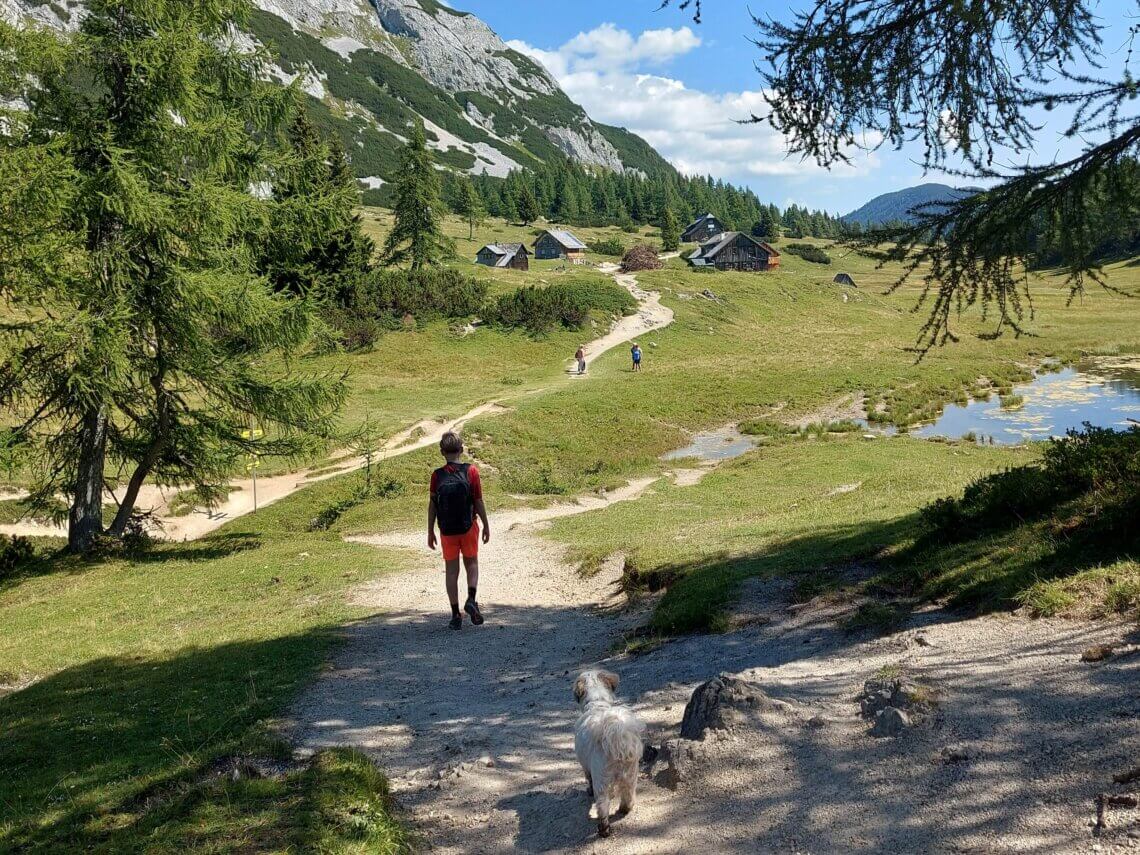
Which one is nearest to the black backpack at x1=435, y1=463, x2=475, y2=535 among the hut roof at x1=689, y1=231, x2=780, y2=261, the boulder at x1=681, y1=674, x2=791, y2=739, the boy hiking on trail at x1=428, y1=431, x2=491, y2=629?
the boy hiking on trail at x1=428, y1=431, x2=491, y2=629

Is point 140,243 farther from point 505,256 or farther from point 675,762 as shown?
point 505,256

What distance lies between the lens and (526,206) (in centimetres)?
13300

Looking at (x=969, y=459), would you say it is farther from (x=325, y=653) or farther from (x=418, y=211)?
(x=418, y=211)

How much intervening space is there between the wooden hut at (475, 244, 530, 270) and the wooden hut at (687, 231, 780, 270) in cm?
2383

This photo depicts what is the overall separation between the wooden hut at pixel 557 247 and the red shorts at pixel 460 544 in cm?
9638

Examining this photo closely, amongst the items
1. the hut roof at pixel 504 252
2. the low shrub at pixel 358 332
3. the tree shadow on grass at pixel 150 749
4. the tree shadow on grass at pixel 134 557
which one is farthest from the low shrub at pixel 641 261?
the tree shadow on grass at pixel 150 749

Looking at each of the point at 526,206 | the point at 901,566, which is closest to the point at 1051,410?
the point at 901,566

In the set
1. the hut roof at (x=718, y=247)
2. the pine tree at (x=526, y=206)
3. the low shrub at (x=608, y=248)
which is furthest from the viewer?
the pine tree at (x=526, y=206)

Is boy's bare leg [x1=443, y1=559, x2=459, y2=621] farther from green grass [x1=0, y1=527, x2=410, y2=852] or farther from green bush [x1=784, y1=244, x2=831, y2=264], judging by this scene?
green bush [x1=784, y1=244, x2=831, y2=264]

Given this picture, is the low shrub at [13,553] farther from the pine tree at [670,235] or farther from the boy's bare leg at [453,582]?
the pine tree at [670,235]

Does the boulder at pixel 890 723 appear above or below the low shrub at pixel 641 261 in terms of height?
below

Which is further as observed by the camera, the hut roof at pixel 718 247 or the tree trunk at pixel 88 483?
the hut roof at pixel 718 247

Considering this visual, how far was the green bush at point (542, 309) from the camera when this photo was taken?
165 feet

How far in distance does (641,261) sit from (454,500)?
80.5 m
